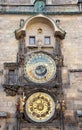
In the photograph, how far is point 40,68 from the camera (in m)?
12.4

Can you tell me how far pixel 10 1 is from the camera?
1420 cm

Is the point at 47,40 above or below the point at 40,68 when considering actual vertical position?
above

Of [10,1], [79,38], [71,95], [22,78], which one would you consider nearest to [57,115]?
[71,95]

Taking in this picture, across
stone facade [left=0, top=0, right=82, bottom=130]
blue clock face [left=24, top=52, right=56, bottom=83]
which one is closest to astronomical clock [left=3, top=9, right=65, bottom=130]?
blue clock face [left=24, top=52, right=56, bottom=83]

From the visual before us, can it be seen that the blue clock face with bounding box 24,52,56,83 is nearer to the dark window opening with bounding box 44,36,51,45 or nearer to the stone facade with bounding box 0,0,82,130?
the stone facade with bounding box 0,0,82,130

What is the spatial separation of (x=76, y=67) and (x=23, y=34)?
2.08 meters

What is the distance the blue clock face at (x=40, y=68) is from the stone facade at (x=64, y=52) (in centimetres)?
36

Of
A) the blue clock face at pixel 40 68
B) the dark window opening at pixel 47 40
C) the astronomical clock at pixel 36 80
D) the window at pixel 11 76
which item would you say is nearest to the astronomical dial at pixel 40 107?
the astronomical clock at pixel 36 80

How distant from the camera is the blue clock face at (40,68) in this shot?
40.4 feet

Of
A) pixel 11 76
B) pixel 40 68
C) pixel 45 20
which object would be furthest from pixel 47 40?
pixel 11 76

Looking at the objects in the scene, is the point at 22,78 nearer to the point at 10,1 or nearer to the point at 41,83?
the point at 41,83

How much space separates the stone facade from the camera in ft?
38.9

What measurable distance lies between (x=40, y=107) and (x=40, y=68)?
1313 millimetres

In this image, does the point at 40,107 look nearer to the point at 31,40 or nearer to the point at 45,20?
the point at 31,40
